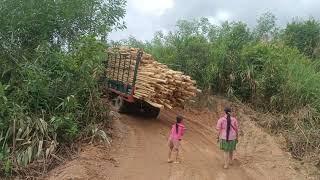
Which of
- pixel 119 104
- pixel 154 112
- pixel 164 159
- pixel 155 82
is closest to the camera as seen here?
pixel 164 159

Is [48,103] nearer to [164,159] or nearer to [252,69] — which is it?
[164,159]

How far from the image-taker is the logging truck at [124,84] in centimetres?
1546

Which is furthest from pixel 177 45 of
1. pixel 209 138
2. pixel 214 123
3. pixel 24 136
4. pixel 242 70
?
pixel 24 136

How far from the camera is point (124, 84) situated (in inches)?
623

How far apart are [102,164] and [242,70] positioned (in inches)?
337

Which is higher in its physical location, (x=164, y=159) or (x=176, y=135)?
(x=176, y=135)

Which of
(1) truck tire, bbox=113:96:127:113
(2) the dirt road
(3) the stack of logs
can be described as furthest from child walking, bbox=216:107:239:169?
(1) truck tire, bbox=113:96:127:113

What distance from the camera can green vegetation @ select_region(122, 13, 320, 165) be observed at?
16266 mm

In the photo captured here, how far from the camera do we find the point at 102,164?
472 inches

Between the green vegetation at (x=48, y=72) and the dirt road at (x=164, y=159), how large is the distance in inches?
40.1

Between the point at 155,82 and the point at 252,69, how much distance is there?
539 centimetres

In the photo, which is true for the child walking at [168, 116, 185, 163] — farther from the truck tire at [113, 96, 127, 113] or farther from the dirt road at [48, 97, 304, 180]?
the truck tire at [113, 96, 127, 113]

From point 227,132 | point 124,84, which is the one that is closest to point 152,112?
point 124,84

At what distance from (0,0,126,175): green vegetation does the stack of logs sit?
1.03 m
